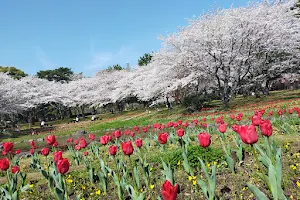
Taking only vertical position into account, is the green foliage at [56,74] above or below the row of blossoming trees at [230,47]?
above

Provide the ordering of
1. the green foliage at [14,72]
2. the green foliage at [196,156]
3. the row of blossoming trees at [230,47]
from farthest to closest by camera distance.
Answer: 1. the green foliage at [14,72]
2. the row of blossoming trees at [230,47]
3. the green foliage at [196,156]

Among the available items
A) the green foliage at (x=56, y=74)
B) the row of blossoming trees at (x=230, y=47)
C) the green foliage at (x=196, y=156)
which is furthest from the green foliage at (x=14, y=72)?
the green foliage at (x=196, y=156)

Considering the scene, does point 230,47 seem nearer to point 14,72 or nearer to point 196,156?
point 196,156

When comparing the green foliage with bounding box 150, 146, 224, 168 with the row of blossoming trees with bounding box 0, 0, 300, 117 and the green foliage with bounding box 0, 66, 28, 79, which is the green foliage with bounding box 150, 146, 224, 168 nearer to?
the row of blossoming trees with bounding box 0, 0, 300, 117

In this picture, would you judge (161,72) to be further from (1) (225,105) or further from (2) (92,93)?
(2) (92,93)

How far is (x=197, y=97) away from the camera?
26.6m

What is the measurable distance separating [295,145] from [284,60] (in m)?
27.5

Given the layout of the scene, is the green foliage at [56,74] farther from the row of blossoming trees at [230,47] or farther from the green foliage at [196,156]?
the green foliage at [196,156]

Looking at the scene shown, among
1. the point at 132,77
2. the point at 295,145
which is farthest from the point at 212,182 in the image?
the point at 132,77

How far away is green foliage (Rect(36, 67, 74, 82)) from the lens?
6309 centimetres

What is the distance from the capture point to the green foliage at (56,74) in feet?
207

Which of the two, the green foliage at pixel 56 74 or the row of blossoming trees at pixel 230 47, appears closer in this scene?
the row of blossoming trees at pixel 230 47

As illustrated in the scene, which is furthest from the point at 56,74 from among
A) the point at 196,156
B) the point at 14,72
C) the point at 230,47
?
the point at 196,156

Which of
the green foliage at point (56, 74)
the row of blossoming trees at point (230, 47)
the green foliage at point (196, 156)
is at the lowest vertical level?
the green foliage at point (196, 156)
